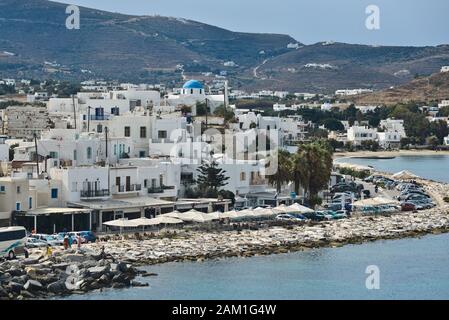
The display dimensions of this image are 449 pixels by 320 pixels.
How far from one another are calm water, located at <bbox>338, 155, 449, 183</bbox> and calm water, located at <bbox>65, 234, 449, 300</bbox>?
32975 millimetres

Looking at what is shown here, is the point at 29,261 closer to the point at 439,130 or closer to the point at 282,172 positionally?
the point at 282,172

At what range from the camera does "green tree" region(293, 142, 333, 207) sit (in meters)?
44.8

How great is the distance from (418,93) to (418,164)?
240 feet

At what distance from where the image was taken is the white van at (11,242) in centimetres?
3061

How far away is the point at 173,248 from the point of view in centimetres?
3369

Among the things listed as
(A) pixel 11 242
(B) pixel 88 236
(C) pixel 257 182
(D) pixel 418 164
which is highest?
(C) pixel 257 182

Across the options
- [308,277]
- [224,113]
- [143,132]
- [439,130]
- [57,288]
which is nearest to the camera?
Answer: [57,288]

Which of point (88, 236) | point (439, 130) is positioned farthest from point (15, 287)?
point (439, 130)

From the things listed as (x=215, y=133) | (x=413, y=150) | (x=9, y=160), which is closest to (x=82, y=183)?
(x=9, y=160)

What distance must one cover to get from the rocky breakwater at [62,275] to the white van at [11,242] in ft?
1.57

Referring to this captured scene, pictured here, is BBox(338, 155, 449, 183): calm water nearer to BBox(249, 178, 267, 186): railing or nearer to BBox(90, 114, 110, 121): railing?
BBox(249, 178, 267, 186): railing

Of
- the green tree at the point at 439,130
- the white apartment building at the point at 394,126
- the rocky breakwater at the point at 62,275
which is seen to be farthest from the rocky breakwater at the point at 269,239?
the green tree at the point at 439,130

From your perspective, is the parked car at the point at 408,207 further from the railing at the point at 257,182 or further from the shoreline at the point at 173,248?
the railing at the point at 257,182
